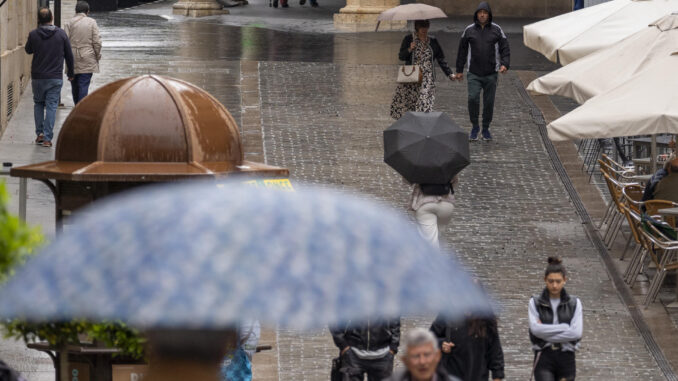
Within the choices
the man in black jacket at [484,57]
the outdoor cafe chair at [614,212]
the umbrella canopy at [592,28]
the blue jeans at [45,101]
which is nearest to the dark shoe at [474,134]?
the man in black jacket at [484,57]

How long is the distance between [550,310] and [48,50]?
33.2 feet

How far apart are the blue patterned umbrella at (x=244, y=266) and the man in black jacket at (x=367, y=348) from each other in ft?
16.1

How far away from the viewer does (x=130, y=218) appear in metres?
3.63

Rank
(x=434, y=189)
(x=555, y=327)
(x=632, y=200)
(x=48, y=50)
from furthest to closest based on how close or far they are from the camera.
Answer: (x=48, y=50)
(x=632, y=200)
(x=434, y=189)
(x=555, y=327)

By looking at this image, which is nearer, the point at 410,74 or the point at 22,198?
the point at 22,198

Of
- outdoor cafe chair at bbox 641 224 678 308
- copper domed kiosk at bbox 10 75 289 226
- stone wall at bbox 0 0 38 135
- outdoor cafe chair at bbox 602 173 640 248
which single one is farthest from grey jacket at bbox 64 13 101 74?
copper domed kiosk at bbox 10 75 289 226

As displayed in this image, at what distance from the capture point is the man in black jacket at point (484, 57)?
58.4 feet

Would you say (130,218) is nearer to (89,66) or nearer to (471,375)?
(471,375)

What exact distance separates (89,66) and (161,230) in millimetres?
15332

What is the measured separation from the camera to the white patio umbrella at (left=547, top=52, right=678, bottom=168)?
11516 mm

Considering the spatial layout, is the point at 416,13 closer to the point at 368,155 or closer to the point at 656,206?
the point at 368,155

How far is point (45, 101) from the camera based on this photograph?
56.3 feet

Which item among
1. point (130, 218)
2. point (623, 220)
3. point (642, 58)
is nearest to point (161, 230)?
point (130, 218)

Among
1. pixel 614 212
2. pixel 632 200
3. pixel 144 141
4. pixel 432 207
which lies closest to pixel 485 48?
pixel 614 212
